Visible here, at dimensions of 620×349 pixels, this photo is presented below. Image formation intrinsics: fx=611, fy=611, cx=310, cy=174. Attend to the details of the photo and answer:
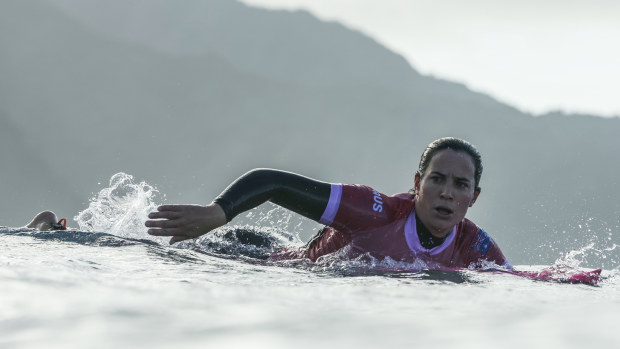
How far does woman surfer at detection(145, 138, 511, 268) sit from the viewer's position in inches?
143

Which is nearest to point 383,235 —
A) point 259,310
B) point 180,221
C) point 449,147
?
point 449,147

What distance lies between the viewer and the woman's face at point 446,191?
3.99m

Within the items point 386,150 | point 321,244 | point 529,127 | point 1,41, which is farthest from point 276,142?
point 321,244

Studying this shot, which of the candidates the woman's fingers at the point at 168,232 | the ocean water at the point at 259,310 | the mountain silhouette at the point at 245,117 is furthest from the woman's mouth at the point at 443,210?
the mountain silhouette at the point at 245,117

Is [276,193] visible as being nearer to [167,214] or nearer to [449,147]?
[167,214]

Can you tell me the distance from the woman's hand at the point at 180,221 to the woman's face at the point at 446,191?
1.49 metres

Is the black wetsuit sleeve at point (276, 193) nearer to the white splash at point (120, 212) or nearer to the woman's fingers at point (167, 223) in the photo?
the woman's fingers at point (167, 223)

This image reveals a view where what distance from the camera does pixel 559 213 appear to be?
212ft

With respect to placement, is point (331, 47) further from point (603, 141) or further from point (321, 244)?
point (321, 244)

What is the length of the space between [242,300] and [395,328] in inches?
20.8

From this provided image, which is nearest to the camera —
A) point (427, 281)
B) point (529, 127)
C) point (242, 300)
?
point (242, 300)

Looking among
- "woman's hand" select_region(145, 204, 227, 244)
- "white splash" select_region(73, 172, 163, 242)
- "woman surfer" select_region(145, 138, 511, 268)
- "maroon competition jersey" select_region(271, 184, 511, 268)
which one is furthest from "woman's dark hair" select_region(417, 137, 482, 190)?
"white splash" select_region(73, 172, 163, 242)

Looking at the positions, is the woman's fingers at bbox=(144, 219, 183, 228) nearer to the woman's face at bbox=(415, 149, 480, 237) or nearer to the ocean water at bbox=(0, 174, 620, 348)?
the ocean water at bbox=(0, 174, 620, 348)

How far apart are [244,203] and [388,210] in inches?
39.7
